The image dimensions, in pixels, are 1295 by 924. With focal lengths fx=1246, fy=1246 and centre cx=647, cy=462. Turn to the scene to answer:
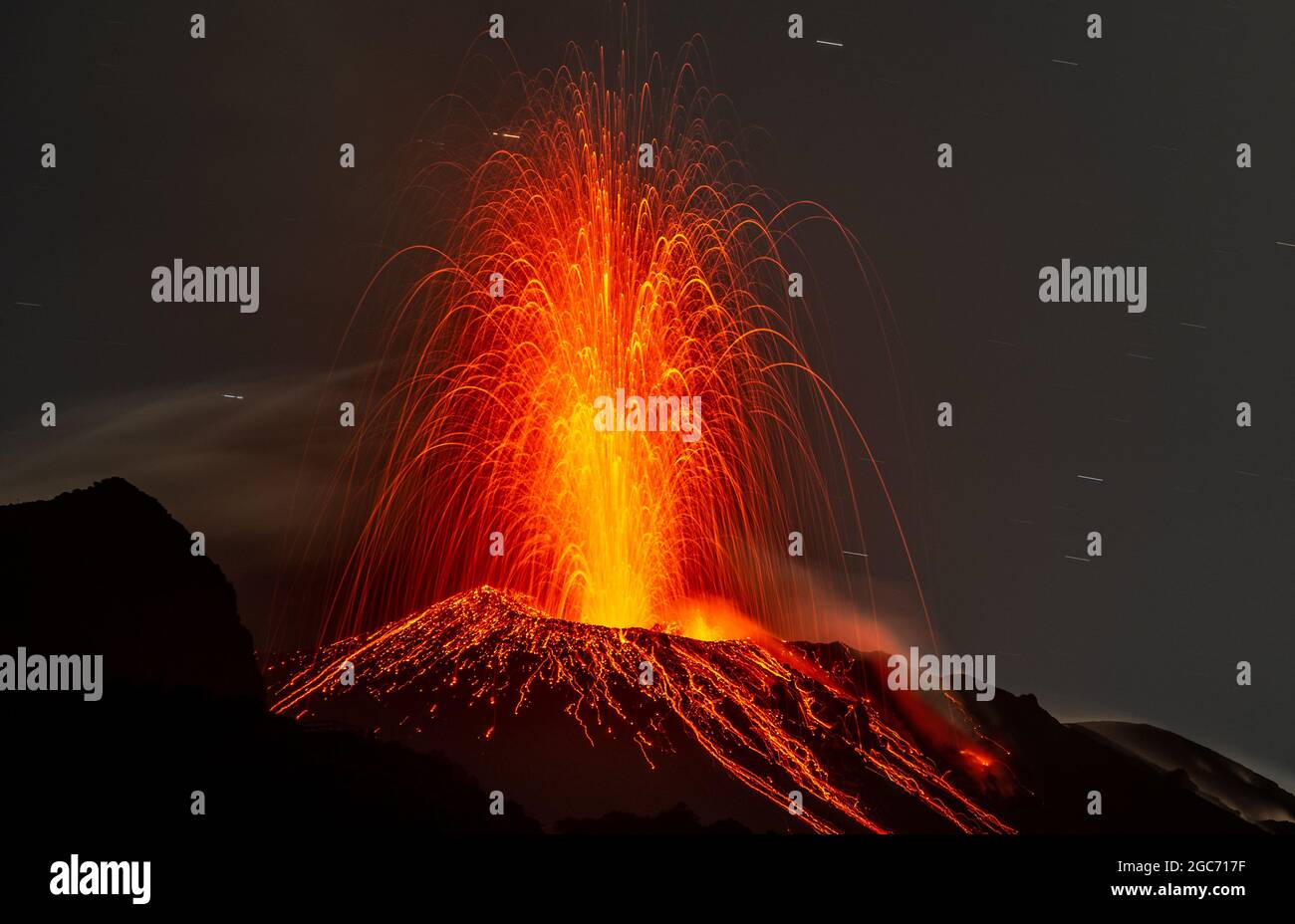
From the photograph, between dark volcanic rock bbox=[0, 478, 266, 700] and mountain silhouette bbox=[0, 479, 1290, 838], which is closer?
mountain silhouette bbox=[0, 479, 1290, 838]

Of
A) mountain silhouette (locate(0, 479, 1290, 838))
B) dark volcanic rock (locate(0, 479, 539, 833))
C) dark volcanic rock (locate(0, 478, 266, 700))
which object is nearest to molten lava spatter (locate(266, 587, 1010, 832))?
mountain silhouette (locate(0, 479, 1290, 838))

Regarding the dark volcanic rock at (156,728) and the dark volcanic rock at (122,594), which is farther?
the dark volcanic rock at (122,594)

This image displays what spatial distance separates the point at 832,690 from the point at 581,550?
27.7ft

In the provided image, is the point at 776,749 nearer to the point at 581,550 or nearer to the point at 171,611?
the point at 581,550

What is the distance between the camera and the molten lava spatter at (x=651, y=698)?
1144 inches

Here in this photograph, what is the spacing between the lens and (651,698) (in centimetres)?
3036

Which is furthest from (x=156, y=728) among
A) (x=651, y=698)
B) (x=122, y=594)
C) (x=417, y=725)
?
(x=651, y=698)

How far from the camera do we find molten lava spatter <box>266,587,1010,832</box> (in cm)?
2905

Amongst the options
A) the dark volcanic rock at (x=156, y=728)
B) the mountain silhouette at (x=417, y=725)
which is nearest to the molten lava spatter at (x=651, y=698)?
the mountain silhouette at (x=417, y=725)

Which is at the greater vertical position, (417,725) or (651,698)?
(651,698)

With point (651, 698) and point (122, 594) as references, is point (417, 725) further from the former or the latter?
point (122, 594)

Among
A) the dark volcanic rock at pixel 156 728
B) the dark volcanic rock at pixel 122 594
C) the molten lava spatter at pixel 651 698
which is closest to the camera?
the dark volcanic rock at pixel 156 728

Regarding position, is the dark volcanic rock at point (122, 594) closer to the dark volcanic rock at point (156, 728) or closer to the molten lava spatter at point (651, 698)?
the dark volcanic rock at point (156, 728)

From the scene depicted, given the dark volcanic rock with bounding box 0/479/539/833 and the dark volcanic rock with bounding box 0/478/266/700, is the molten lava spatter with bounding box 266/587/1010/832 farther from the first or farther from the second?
the dark volcanic rock with bounding box 0/478/266/700
